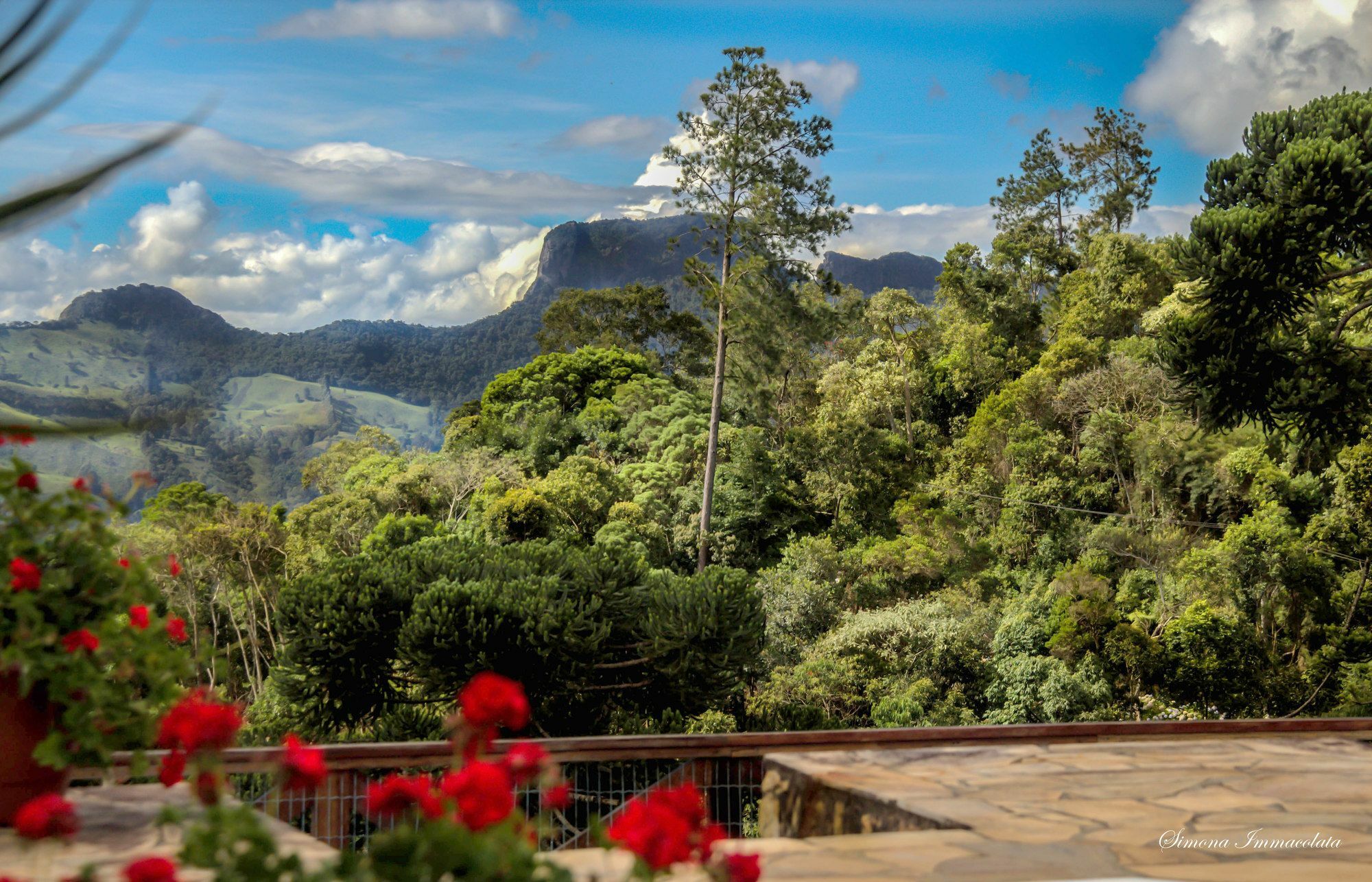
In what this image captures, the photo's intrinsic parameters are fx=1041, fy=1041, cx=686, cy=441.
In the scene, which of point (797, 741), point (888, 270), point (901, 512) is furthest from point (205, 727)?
point (888, 270)

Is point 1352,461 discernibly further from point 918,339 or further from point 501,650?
point 918,339

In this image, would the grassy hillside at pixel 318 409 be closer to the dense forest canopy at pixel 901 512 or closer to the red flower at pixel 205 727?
the dense forest canopy at pixel 901 512

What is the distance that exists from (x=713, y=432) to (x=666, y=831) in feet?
66.1

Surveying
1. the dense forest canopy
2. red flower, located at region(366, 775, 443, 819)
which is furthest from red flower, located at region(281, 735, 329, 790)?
the dense forest canopy

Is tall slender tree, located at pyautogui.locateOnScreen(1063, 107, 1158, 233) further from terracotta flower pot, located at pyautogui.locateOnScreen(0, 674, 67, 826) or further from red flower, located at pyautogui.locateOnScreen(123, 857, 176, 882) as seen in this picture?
red flower, located at pyautogui.locateOnScreen(123, 857, 176, 882)

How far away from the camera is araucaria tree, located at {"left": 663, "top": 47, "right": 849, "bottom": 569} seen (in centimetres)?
2181

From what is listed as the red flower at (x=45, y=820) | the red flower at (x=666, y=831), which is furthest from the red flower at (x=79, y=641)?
the red flower at (x=666, y=831)

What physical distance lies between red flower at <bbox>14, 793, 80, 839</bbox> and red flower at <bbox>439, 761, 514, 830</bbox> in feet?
1.70

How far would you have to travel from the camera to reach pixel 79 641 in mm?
1943

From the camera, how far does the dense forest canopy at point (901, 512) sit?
998cm

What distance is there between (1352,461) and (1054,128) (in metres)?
22.1

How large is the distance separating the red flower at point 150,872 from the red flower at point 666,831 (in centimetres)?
47

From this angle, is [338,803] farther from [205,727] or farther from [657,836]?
[657,836]

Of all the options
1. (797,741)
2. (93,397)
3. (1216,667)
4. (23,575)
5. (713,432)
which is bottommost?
(1216,667)
